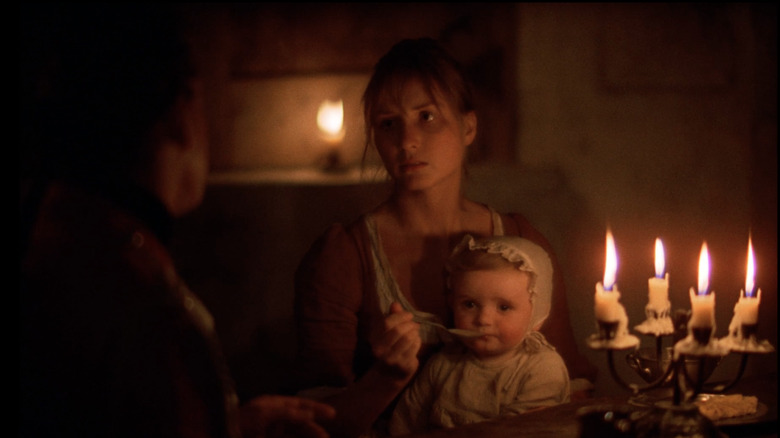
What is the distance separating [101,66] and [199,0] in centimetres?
37

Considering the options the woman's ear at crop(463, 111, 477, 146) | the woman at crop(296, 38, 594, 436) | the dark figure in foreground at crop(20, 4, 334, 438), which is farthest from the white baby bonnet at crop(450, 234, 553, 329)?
the dark figure in foreground at crop(20, 4, 334, 438)

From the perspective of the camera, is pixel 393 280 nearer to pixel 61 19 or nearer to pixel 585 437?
pixel 585 437

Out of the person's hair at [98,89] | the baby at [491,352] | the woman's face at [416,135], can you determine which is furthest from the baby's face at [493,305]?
the person's hair at [98,89]

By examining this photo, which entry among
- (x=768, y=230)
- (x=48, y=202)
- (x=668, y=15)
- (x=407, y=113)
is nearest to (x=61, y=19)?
(x=48, y=202)

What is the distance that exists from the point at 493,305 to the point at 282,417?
417 mm

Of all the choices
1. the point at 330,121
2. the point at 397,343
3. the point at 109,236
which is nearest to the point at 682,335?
the point at 397,343

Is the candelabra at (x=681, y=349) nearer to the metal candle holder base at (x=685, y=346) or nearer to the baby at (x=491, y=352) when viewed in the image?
the metal candle holder base at (x=685, y=346)

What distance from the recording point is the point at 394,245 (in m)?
1.53

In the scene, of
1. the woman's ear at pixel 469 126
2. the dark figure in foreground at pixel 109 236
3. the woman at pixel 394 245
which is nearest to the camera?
the dark figure in foreground at pixel 109 236

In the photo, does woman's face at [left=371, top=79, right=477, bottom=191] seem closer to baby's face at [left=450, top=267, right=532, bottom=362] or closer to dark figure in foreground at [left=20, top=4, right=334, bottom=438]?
baby's face at [left=450, top=267, right=532, bottom=362]

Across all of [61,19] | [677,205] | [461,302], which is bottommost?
[461,302]

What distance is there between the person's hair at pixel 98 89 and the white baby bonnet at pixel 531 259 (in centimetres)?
57

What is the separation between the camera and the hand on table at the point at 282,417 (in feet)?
4.01

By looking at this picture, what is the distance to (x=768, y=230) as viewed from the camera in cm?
192
